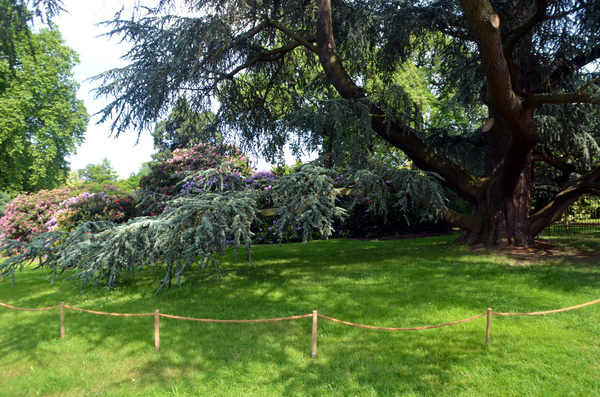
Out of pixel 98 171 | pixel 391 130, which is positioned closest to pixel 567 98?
pixel 391 130

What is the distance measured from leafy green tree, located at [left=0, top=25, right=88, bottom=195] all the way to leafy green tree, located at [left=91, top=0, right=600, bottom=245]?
17.5 meters

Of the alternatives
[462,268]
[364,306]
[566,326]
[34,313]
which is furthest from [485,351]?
[34,313]

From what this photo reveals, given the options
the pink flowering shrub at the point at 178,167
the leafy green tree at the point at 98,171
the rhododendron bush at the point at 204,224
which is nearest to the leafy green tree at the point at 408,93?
the rhododendron bush at the point at 204,224

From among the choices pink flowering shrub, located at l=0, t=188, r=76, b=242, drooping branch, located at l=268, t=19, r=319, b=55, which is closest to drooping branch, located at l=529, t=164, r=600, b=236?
drooping branch, located at l=268, t=19, r=319, b=55

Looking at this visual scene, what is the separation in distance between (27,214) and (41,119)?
12713mm

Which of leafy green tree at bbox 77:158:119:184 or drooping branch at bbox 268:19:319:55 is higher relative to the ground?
leafy green tree at bbox 77:158:119:184

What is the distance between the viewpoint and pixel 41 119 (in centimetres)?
2636

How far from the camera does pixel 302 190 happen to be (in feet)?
25.7

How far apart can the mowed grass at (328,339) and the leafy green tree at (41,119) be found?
65.6ft

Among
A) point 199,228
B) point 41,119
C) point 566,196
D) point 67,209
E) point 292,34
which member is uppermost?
point 41,119

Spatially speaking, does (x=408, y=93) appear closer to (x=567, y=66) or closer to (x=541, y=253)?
(x=567, y=66)

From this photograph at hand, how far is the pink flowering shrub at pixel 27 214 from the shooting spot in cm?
1638

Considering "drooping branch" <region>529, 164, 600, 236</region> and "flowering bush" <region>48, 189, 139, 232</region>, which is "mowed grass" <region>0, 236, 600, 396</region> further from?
"flowering bush" <region>48, 189, 139, 232</region>

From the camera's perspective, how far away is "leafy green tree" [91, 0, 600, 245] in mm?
8938
